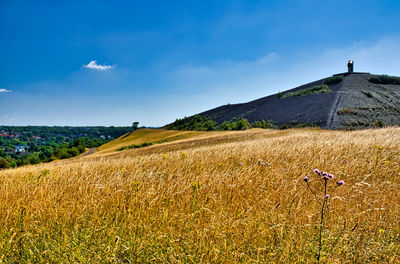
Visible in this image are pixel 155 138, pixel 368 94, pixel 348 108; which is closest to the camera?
pixel 348 108

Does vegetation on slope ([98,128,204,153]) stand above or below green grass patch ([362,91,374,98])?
below

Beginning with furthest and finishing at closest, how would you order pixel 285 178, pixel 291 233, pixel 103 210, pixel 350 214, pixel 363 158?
1. pixel 363 158
2. pixel 285 178
3. pixel 103 210
4. pixel 350 214
5. pixel 291 233

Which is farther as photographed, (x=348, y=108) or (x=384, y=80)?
(x=384, y=80)

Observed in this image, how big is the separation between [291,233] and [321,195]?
127 cm

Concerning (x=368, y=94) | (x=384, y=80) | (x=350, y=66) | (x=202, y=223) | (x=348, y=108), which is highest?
(x=350, y=66)

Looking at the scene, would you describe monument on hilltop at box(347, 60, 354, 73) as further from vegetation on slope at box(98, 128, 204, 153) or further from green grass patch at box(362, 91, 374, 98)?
vegetation on slope at box(98, 128, 204, 153)

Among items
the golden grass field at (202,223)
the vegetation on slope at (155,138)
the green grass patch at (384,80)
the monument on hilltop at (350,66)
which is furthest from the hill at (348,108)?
the golden grass field at (202,223)

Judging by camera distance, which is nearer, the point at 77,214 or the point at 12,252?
the point at 12,252

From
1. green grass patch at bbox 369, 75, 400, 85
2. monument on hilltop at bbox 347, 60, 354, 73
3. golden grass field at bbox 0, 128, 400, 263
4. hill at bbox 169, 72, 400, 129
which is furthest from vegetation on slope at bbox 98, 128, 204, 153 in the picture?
monument on hilltop at bbox 347, 60, 354, 73

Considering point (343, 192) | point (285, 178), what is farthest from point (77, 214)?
point (343, 192)

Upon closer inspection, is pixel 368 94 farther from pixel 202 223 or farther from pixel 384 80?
pixel 202 223

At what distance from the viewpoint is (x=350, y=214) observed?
2291 millimetres

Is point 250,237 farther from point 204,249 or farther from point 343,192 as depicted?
point 343,192

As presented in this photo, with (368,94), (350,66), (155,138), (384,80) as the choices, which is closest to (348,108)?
(368,94)
